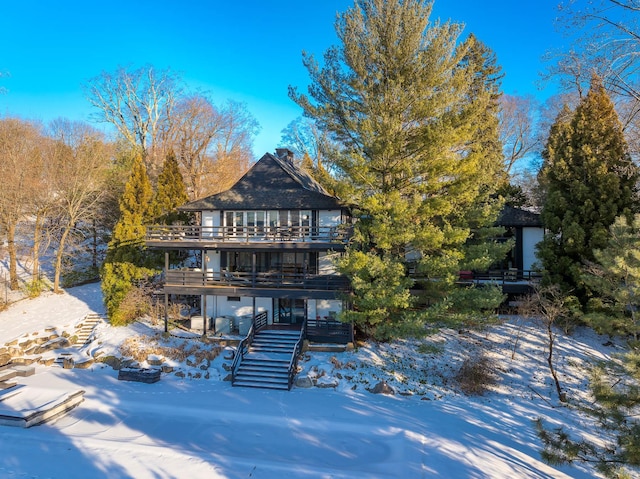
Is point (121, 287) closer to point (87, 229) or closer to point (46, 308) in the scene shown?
point (46, 308)

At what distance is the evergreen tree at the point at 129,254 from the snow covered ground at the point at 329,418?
238 centimetres

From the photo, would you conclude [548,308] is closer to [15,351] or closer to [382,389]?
[382,389]

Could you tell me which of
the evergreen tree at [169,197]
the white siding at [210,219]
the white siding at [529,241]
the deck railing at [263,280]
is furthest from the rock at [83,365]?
the white siding at [529,241]

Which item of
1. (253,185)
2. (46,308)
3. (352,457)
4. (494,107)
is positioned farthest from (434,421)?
(494,107)

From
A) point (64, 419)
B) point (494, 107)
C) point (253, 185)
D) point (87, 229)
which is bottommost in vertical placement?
point (64, 419)

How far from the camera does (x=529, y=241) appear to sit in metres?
21.4

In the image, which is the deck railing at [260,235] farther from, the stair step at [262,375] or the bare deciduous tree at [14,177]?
the bare deciduous tree at [14,177]

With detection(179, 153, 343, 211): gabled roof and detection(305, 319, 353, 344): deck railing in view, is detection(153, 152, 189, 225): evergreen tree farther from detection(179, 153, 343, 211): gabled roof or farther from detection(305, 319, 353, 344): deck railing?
detection(305, 319, 353, 344): deck railing

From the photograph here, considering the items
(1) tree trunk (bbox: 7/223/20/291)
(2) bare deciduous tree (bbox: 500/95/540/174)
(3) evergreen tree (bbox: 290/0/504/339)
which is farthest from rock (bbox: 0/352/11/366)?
(2) bare deciduous tree (bbox: 500/95/540/174)

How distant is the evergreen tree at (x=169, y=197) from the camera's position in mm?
23922

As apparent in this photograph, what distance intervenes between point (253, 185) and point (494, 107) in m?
18.8

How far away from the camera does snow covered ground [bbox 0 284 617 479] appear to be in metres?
10.2

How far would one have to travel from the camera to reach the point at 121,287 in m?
21.1

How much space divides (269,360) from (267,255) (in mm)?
6422
